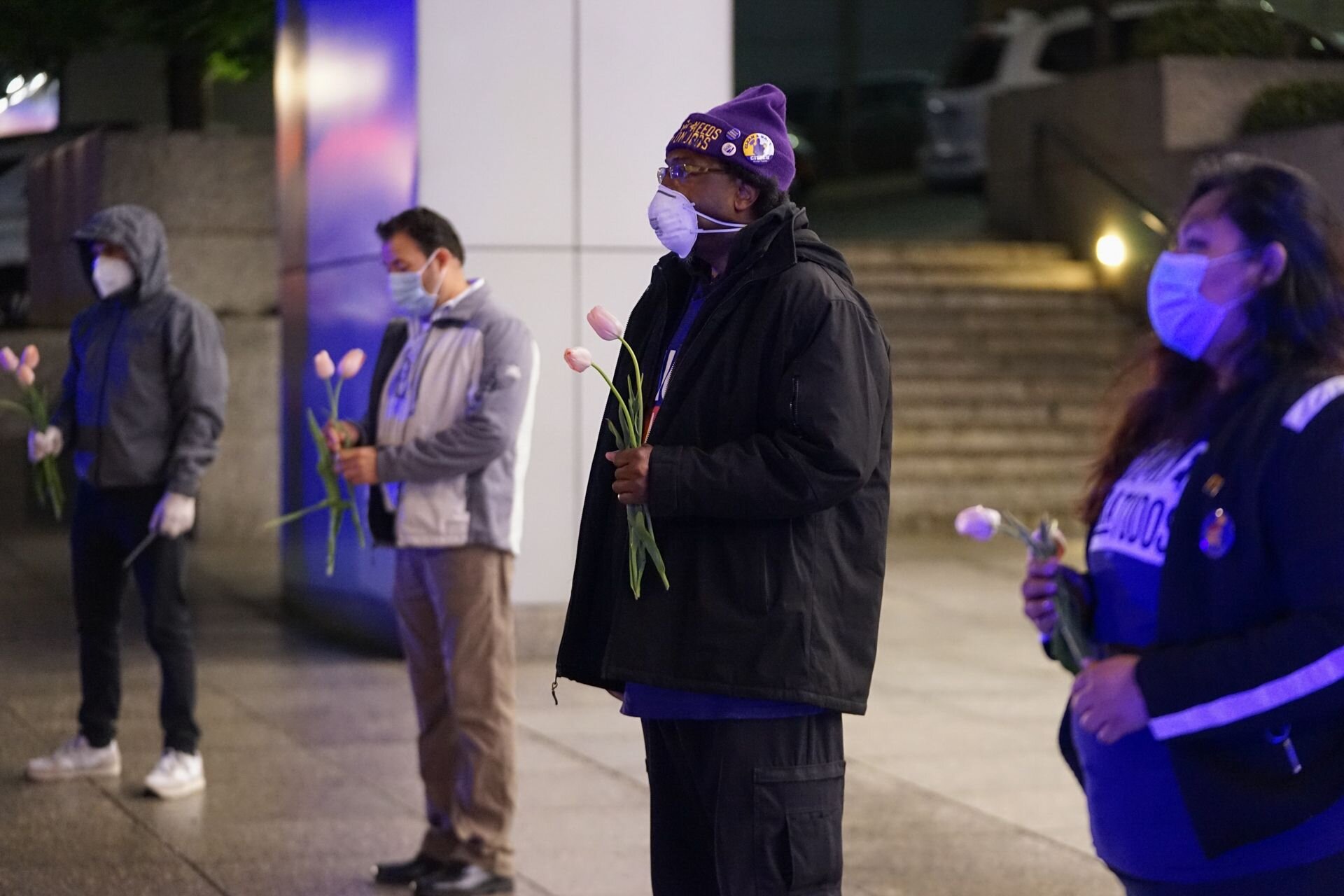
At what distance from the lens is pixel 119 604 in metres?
7.06

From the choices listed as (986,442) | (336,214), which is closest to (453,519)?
(336,214)

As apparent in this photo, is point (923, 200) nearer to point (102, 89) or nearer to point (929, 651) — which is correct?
point (102, 89)

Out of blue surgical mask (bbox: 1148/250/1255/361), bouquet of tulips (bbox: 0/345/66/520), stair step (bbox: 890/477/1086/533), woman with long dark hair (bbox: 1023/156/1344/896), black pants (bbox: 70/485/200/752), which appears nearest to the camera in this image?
woman with long dark hair (bbox: 1023/156/1344/896)

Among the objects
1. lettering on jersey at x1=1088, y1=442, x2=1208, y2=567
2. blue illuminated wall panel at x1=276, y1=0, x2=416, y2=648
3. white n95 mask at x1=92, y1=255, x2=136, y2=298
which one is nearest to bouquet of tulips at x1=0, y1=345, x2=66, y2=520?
white n95 mask at x1=92, y1=255, x2=136, y2=298

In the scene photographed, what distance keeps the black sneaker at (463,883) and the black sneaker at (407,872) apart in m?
0.07

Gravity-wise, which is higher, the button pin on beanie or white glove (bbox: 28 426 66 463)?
the button pin on beanie

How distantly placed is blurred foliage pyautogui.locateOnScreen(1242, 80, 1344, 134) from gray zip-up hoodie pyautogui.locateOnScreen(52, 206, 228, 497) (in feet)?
38.7

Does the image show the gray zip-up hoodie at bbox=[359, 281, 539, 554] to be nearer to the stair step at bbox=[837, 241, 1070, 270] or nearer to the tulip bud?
the tulip bud

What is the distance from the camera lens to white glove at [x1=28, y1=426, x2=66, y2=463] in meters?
6.71

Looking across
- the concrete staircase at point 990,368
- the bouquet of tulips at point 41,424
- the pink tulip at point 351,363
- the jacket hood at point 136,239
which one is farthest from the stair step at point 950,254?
the pink tulip at point 351,363

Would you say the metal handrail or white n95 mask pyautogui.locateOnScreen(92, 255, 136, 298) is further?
the metal handrail

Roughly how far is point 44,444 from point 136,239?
2.63 ft

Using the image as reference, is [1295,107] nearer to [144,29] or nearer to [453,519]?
[144,29]

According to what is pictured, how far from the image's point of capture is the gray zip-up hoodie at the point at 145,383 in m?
6.71
